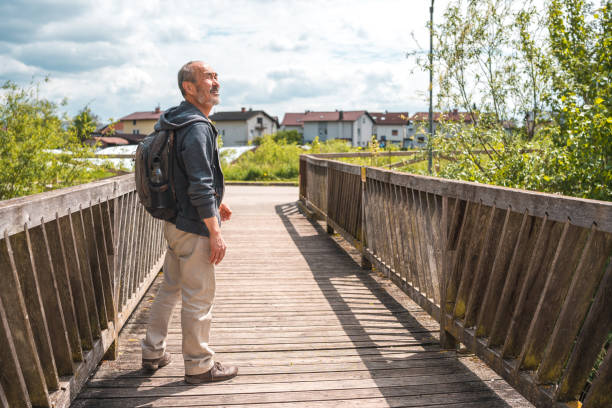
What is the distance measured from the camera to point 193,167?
2.91 m

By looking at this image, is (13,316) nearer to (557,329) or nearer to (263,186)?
(557,329)

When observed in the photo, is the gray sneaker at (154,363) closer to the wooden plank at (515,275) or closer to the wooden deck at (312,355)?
the wooden deck at (312,355)

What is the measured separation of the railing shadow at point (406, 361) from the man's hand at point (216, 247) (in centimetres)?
126

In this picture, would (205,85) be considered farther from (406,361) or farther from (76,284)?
(406,361)

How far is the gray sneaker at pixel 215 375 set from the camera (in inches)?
127

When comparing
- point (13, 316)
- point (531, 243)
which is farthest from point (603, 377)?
point (13, 316)

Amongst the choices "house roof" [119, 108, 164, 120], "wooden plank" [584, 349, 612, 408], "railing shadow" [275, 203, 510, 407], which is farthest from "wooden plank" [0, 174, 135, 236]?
"house roof" [119, 108, 164, 120]

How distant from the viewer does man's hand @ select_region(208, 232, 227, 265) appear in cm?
300

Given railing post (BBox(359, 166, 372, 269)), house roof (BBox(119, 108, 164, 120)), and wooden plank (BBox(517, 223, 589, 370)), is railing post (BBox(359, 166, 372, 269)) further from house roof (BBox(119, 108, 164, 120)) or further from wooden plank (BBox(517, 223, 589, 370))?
house roof (BBox(119, 108, 164, 120))

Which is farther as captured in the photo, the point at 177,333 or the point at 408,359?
the point at 177,333

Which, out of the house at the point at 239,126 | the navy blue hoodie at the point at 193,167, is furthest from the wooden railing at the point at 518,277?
the house at the point at 239,126

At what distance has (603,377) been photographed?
216 cm

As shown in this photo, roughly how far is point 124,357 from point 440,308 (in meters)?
2.26

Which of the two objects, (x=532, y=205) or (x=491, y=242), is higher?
(x=532, y=205)
